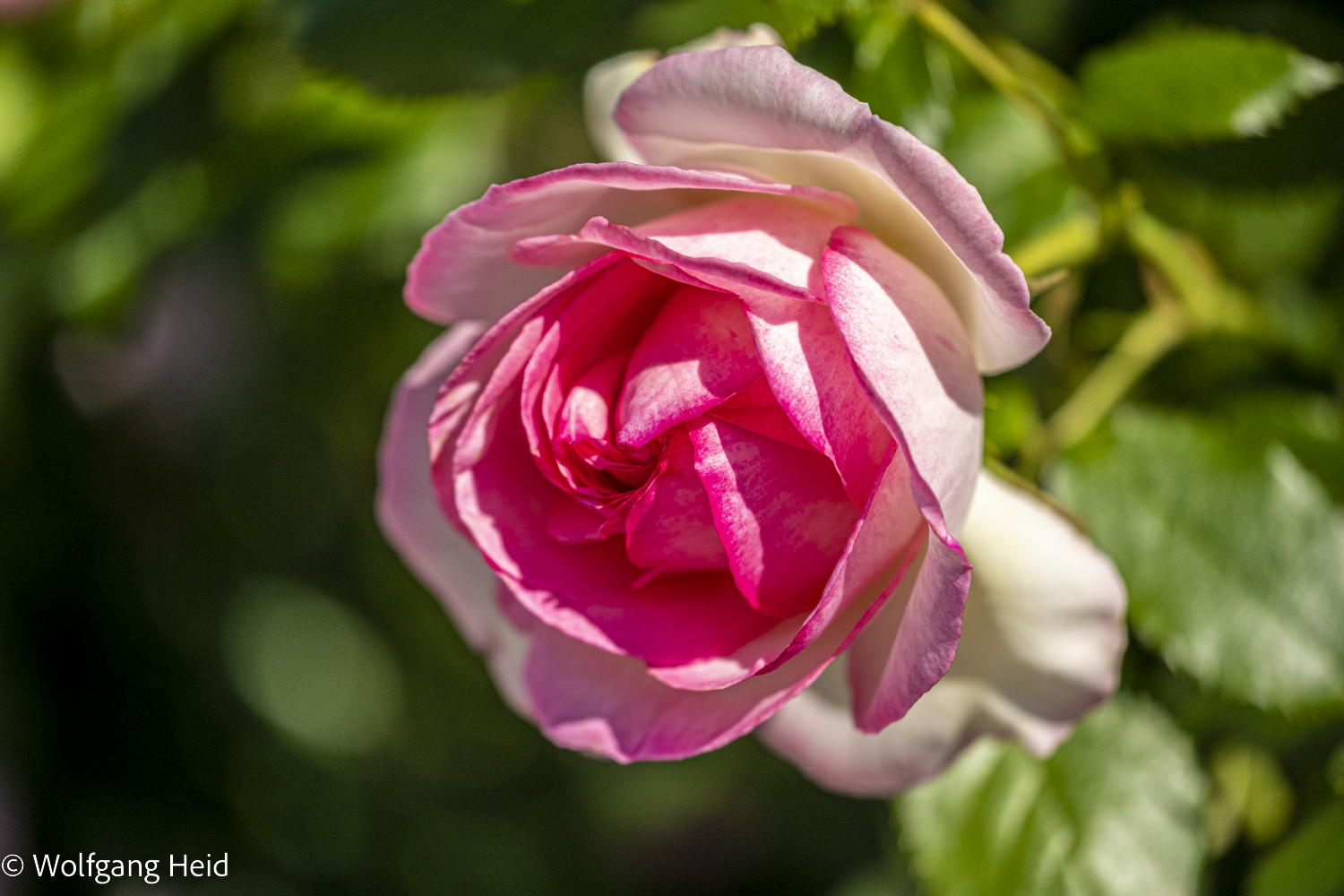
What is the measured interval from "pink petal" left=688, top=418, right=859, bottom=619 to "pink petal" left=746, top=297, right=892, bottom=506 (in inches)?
0.8

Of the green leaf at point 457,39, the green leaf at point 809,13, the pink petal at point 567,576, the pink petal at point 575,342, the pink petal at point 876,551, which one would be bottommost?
the pink petal at point 567,576

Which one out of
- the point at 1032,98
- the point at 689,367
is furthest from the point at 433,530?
the point at 1032,98

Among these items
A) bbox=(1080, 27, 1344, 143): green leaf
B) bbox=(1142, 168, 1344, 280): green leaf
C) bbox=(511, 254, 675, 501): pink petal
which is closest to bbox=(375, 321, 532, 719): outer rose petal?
bbox=(511, 254, 675, 501): pink petal

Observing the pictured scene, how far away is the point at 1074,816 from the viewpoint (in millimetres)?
609

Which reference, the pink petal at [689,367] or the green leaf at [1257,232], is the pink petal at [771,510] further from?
the green leaf at [1257,232]

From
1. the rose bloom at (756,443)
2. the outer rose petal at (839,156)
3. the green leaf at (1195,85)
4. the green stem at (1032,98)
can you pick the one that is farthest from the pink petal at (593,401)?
the green leaf at (1195,85)

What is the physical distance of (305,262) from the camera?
91 cm

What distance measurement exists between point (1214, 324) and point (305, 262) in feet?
2.48

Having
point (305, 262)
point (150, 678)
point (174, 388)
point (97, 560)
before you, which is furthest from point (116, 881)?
point (305, 262)

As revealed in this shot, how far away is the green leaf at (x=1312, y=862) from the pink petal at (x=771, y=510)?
395mm

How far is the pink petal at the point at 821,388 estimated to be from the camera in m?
0.40

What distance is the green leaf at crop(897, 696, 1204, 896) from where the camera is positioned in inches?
23.5

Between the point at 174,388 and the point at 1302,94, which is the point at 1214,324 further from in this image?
the point at 174,388

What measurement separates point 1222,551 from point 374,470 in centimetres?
95
